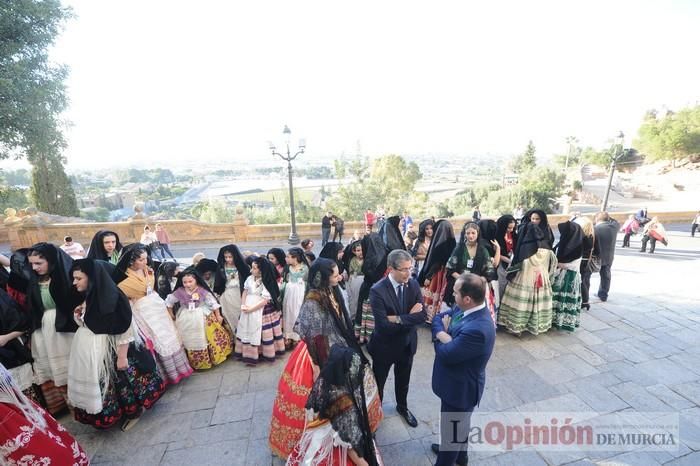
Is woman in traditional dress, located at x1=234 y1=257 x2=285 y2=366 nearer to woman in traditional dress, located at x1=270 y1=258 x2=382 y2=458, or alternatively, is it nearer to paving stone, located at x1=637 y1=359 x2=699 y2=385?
woman in traditional dress, located at x1=270 y1=258 x2=382 y2=458

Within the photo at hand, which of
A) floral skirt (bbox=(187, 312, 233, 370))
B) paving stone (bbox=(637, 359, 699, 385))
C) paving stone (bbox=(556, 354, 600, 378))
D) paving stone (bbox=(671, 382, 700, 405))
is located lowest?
paving stone (bbox=(671, 382, 700, 405))

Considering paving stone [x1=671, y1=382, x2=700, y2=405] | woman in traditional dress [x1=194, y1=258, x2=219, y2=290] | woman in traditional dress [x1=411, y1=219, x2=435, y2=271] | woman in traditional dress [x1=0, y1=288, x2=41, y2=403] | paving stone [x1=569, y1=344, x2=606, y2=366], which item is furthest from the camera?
woman in traditional dress [x1=411, y1=219, x2=435, y2=271]

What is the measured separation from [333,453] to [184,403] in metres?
2.39

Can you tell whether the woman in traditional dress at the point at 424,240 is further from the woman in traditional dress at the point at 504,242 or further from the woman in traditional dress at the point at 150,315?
the woman in traditional dress at the point at 150,315

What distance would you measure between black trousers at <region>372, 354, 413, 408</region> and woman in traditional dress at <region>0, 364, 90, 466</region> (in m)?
2.61

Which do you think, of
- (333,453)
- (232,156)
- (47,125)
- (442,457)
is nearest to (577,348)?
(442,457)

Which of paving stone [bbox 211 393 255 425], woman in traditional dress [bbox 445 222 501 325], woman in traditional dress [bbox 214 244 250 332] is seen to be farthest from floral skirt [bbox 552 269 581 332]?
woman in traditional dress [bbox 214 244 250 332]

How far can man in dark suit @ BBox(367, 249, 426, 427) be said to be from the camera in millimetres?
2873

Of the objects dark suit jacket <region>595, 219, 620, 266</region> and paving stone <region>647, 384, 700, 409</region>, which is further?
dark suit jacket <region>595, 219, 620, 266</region>

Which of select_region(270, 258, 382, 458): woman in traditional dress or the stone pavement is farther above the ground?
select_region(270, 258, 382, 458): woman in traditional dress

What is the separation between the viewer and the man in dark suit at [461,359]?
226cm

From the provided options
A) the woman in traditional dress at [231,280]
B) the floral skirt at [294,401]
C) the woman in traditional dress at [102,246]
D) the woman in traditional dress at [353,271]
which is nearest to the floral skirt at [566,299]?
the woman in traditional dress at [353,271]

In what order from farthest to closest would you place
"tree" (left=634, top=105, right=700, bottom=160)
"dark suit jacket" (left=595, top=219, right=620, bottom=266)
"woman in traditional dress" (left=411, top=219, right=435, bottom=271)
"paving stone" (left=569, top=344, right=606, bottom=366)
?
1. "tree" (left=634, top=105, right=700, bottom=160)
2. "dark suit jacket" (left=595, top=219, right=620, bottom=266)
3. "woman in traditional dress" (left=411, top=219, right=435, bottom=271)
4. "paving stone" (left=569, top=344, right=606, bottom=366)

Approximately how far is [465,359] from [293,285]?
2.72 metres
